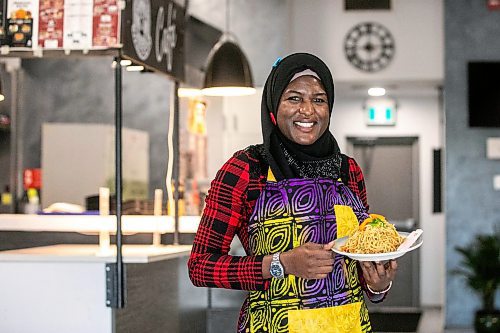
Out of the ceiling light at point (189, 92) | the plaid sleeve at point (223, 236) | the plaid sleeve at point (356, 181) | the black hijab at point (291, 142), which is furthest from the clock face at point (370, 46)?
the plaid sleeve at point (223, 236)

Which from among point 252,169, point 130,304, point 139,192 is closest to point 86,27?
point 130,304

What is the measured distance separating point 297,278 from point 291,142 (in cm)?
34

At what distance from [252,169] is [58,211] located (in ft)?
14.2

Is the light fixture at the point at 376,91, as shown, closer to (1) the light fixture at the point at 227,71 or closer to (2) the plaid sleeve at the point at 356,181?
(1) the light fixture at the point at 227,71

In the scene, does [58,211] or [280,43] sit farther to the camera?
[280,43]

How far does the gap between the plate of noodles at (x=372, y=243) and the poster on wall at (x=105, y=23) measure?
6.74 ft

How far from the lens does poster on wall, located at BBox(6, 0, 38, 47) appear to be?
4.04 metres

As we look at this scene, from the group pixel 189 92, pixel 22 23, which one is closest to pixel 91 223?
pixel 22 23

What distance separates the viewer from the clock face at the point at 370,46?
9227 mm

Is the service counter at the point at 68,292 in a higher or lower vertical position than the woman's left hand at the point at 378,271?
lower

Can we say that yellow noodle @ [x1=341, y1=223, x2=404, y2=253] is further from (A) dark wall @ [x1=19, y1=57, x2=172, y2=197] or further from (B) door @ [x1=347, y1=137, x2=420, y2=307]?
(B) door @ [x1=347, y1=137, x2=420, y2=307]

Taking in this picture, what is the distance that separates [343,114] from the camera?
1100cm

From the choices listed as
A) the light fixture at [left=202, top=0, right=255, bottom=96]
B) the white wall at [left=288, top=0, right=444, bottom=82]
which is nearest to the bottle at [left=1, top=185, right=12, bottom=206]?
the light fixture at [left=202, top=0, right=255, bottom=96]

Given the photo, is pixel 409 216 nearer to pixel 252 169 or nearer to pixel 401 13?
pixel 401 13
